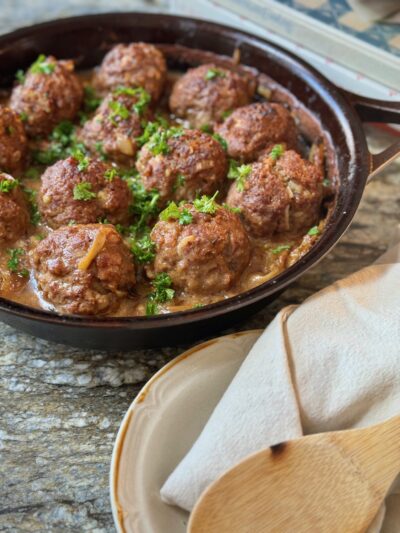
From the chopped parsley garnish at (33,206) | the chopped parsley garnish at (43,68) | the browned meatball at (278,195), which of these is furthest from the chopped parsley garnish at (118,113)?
the browned meatball at (278,195)

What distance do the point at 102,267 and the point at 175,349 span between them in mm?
487

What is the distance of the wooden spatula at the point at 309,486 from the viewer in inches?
70.3

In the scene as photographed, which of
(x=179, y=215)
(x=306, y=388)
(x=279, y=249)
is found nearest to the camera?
(x=306, y=388)

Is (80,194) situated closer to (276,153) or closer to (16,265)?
(16,265)

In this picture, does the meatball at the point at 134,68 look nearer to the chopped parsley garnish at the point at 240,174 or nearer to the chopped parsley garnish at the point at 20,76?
the chopped parsley garnish at the point at 20,76

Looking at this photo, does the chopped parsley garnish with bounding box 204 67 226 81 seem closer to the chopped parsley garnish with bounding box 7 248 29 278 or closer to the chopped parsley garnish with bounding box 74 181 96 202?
the chopped parsley garnish with bounding box 74 181 96 202

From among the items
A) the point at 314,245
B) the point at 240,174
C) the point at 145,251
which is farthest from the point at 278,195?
the point at 145,251

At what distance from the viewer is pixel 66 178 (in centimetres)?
246

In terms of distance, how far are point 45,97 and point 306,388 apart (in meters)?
1.80

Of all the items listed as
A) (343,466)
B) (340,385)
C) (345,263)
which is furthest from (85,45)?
(343,466)

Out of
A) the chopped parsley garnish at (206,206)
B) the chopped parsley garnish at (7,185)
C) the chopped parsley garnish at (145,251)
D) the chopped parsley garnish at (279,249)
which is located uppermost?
the chopped parsley garnish at (206,206)

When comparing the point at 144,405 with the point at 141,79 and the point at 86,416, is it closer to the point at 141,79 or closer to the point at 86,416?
the point at 86,416

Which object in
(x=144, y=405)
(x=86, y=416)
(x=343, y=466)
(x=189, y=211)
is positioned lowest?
(x=86, y=416)

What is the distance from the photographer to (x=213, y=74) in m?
3.02
